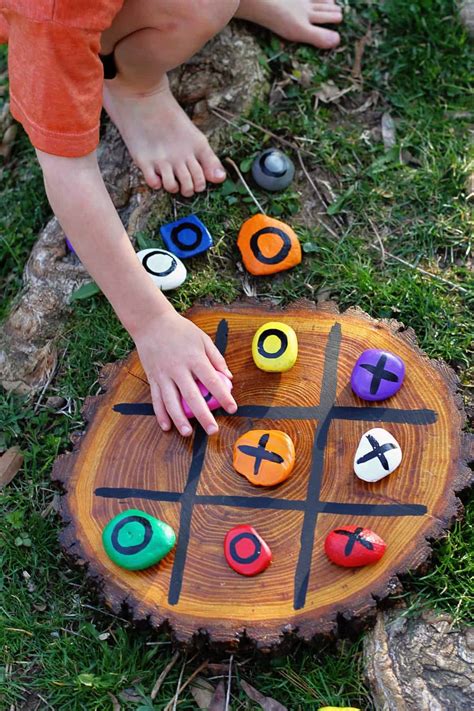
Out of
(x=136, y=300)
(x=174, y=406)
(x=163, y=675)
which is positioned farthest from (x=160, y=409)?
(x=163, y=675)

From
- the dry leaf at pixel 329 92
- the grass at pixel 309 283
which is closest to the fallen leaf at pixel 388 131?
the grass at pixel 309 283

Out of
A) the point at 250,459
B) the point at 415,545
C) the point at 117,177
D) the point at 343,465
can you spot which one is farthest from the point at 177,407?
the point at 117,177

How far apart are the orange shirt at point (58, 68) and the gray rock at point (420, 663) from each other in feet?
4.39

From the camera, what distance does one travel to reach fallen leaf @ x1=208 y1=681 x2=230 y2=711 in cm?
198

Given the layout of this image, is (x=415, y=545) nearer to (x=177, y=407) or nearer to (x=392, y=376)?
(x=392, y=376)

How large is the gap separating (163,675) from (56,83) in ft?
4.55

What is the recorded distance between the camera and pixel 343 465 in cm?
208

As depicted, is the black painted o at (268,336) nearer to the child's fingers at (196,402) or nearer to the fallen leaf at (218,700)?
the child's fingers at (196,402)

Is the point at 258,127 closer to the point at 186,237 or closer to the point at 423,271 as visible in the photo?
the point at 186,237

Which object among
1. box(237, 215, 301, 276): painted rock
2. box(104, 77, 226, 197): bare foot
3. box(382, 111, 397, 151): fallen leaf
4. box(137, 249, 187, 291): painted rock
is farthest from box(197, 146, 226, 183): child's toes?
box(382, 111, 397, 151): fallen leaf

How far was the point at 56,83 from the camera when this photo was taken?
1.85 meters

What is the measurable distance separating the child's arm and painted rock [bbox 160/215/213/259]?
1.23ft

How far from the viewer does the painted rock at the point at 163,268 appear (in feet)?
7.98

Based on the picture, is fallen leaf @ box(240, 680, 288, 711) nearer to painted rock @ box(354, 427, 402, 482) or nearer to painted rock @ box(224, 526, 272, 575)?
painted rock @ box(224, 526, 272, 575)
